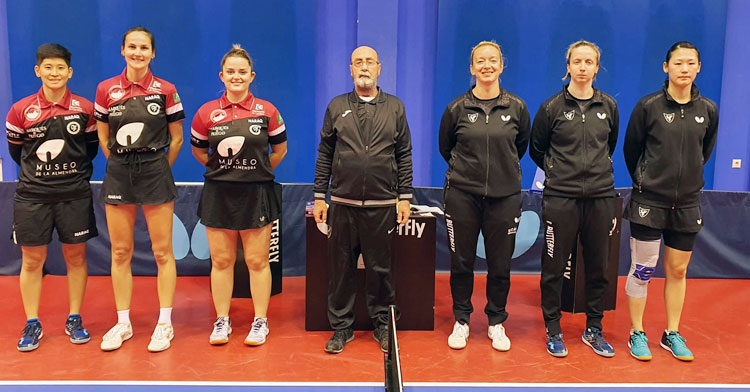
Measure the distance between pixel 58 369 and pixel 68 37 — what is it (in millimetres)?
3332

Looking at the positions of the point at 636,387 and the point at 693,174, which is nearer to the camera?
the point at 636,387

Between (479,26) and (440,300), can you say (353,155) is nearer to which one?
(440,300)

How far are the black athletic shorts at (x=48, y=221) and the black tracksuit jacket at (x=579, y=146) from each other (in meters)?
2.85

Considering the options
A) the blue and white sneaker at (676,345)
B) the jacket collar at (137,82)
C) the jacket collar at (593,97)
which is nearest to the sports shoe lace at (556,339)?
the blue and white sneaker at (676,345)

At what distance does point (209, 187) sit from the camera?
351 centimetres

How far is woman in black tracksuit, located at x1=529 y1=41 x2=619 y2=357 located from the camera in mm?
3332

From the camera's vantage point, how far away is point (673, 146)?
10.8 feet

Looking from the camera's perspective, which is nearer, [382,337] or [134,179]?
[134,179]

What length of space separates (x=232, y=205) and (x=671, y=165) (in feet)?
8.47

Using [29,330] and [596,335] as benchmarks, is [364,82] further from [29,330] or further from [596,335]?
[29,330]

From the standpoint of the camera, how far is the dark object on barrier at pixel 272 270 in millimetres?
4609

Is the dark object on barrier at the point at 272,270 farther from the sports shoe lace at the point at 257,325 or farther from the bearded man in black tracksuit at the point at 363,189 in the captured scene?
the bearded man in black tracksuit at the point at 363,189

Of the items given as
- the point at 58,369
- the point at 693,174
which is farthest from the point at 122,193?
the point at 693,174

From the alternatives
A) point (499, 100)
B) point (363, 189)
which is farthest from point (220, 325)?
point (499, 100)
